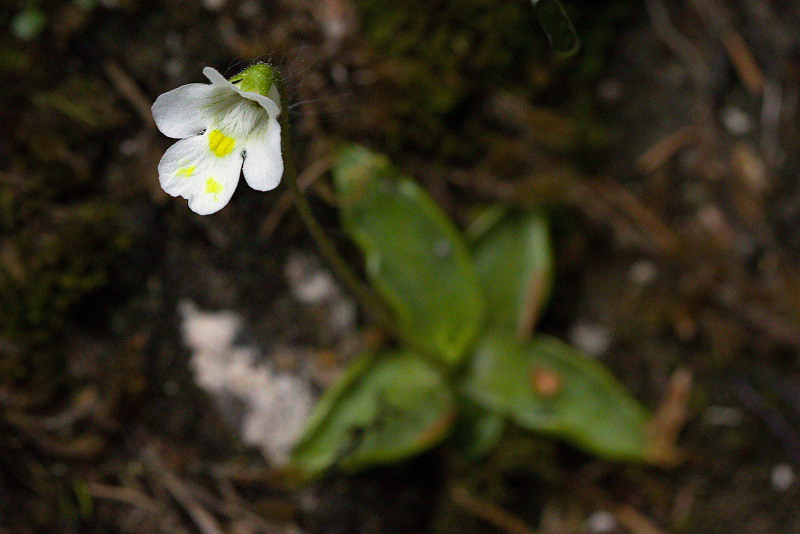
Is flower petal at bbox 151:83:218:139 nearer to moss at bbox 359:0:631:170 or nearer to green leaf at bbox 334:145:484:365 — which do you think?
green leaf at bbox 334:145:484:365

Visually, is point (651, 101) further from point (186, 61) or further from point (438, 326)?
point (186, 61)

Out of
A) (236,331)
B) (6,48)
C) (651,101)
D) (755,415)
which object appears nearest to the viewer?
(6,48)

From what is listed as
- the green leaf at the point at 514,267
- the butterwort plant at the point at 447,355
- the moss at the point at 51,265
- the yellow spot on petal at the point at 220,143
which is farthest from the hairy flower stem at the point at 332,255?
the moss at the point at 51,265

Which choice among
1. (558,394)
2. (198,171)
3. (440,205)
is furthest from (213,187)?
(558,394)

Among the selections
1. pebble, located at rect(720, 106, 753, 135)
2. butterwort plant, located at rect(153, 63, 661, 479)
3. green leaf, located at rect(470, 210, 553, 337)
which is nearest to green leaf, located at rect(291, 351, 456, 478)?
butterwort plant, located at rect(153, 63, 661, 479)

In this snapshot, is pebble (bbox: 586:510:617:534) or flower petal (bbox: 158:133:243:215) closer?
flower petal (bbox: 158:133:243:215)

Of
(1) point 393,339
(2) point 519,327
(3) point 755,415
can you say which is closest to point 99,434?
(1) point 393,339
